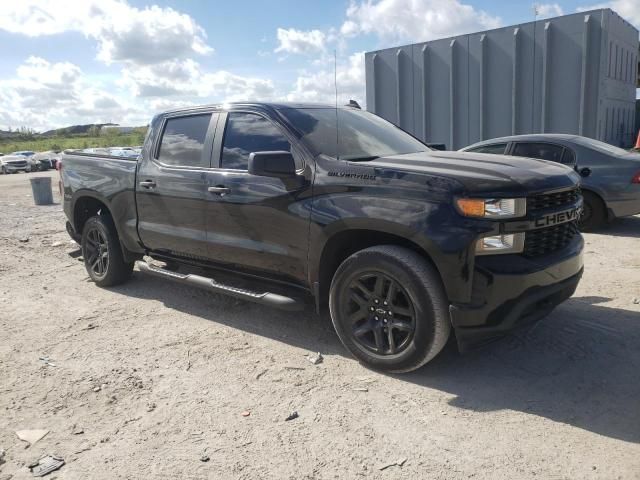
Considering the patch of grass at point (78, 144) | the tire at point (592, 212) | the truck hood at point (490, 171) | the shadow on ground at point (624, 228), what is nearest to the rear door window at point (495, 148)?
the tire at point (592, 212)

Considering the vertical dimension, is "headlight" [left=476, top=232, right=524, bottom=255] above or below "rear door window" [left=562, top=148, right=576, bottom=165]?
below

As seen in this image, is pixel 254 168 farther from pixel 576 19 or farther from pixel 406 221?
pixel 576 19

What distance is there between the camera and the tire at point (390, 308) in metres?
3.27

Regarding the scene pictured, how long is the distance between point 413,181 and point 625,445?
5.78 feet

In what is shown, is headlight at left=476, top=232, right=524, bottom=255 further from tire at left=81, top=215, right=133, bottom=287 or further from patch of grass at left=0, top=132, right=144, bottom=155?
patch of grass at left=0, top=132, right=144, bottom=155

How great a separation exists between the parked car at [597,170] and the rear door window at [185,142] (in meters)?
4.97

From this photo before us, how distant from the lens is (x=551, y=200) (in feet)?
11.2

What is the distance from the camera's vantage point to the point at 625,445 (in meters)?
2.72

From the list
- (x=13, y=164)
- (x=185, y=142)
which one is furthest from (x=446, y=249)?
(x=13, y=164)

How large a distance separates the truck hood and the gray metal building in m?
6.32

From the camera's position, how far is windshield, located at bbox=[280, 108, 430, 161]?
395 centimetres

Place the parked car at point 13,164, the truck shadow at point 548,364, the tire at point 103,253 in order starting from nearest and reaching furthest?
the truck shadow at point 548,364, the tire at point 103,253, the parked car at point 13,164

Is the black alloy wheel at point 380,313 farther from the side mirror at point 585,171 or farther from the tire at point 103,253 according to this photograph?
the side mirror at point 585,171

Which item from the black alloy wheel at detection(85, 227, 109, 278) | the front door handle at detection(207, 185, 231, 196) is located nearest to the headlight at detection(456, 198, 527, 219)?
the front door handle at detection(207, 185, 231, 196)
